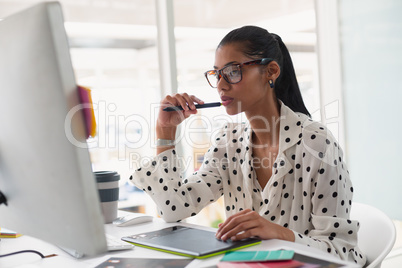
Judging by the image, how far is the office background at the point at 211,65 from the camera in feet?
8.76

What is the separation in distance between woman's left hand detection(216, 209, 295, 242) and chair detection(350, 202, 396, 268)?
31 centimetres

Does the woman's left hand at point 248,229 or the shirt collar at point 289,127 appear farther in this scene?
the shirt collar at point 289,127

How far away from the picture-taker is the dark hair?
164cm

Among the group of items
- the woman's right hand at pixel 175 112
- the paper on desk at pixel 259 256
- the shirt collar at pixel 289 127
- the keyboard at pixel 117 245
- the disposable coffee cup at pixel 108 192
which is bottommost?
the keyboard at pixel 117 245

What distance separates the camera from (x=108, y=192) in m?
1.57

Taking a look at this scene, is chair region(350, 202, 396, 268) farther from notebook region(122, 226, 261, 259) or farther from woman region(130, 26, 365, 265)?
notebook region(122, 226, 261, 259)

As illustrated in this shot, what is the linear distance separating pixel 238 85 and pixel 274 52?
0.23 metres

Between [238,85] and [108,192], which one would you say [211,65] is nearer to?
[238,85]

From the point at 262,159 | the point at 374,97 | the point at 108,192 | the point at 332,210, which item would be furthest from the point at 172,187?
the point at 374,97

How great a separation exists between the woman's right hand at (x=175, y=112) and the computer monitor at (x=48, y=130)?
99 centimetres

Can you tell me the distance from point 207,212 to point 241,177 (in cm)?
140

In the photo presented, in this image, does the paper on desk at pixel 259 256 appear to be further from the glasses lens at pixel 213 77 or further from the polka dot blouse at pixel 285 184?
the glasses lens at pixel 213 77

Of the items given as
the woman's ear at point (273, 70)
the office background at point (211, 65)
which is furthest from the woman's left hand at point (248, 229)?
the office background at point (211, 65)

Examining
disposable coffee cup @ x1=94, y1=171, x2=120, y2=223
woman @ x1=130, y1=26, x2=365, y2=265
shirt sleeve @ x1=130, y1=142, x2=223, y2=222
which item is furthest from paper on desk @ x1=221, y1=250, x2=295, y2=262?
disposable coffee cup @ x1=94, y1=171, x2=120, y2=223
